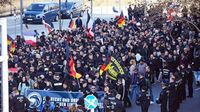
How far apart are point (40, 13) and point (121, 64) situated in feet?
91.3

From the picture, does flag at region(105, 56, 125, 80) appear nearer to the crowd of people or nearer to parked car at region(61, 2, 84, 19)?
the crowd of people

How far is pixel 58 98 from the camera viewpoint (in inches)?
559

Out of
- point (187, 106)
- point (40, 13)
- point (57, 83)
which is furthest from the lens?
point (40, 13)

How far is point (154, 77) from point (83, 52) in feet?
10.3

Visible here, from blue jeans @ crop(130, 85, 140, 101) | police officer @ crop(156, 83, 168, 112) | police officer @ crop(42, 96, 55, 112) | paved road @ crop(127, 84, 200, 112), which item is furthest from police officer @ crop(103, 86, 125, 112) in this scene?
paved road @ crop(127, 84, 200, 112)

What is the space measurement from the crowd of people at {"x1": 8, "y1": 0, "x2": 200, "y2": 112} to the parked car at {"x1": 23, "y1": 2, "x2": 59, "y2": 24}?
55.1 feet

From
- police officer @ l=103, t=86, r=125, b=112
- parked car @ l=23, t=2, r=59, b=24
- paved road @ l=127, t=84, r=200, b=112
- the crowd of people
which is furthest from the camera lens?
parked car @ l=23, t=2, r=59, b=24

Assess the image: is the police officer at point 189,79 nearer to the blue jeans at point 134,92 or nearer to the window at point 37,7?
the blue jeans at point 134,92

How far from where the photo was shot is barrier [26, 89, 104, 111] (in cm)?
1402

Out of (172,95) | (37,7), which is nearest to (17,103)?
(172,95)

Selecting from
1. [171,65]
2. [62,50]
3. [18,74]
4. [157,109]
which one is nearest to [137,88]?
[157,109]

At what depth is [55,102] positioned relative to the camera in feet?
46.1

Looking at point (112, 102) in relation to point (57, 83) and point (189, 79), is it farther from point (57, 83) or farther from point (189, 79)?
point (189, 79)

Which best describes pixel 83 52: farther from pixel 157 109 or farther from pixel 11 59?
pixel 157 109
